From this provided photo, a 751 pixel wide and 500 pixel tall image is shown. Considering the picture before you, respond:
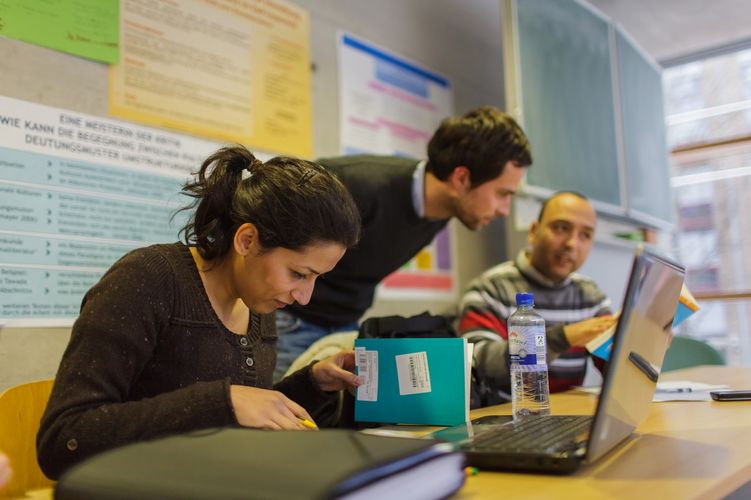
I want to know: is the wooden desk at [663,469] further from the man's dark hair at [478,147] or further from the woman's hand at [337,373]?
the man's dark hair at [478,147]

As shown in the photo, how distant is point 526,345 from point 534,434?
0.31m

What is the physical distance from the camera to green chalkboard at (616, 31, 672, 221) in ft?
11.8

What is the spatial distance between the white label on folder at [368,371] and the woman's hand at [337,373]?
15mm

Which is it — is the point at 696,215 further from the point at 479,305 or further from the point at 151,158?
the point at 151,158

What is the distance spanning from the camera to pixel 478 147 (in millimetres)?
2000

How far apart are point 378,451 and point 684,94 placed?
4148mm

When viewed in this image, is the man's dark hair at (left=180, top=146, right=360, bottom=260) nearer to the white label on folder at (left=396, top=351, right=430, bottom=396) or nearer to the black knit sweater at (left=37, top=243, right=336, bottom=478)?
the black knit sweater at (left=37, top=243, right=336, bottom=478)

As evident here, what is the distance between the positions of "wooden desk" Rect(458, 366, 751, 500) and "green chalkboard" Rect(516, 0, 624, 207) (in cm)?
183

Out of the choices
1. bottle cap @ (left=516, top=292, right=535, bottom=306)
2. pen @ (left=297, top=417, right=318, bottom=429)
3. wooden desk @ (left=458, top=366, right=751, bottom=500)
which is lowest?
wooden desk @ (left=458, top=366, right=751, bottom=500)

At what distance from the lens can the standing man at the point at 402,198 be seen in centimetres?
197

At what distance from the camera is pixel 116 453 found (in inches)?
25.7

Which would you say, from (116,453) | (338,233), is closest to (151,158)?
(338,233)

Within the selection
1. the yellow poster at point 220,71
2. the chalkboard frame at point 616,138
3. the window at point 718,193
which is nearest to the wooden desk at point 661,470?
the yellow poster at point 220,71

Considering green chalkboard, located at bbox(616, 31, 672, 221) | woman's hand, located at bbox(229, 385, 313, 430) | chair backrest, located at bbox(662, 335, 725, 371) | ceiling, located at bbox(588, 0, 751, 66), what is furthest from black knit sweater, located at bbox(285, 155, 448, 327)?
ceiling, located at bbox(588, 0, 751, 66)
